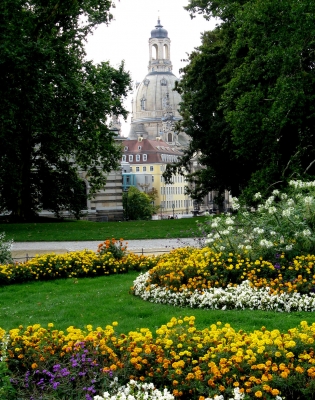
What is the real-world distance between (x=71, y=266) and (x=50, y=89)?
1118 centimetres

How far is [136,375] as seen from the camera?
21.6ft

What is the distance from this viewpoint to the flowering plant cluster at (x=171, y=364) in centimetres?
607

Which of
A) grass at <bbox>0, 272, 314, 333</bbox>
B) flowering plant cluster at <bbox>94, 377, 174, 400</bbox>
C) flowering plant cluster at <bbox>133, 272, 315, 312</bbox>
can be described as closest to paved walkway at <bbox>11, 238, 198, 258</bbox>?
grass at <bbox>0, 272, 314, 333</bbox>

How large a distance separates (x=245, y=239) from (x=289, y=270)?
1544 mm

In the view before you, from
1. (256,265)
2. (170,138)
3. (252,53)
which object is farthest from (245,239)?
(170,138)

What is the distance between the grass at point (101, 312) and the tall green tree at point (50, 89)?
36.9 ft

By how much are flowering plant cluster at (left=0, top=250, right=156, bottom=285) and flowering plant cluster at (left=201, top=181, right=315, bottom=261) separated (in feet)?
8.36

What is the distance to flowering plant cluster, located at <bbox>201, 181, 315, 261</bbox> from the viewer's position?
11781 mm

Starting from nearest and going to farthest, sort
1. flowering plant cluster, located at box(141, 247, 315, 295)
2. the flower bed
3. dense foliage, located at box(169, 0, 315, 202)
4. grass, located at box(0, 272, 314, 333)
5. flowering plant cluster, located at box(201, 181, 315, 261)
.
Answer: grass, located at box(0, 272, 314, 333), the flower bed, flowering plant cluster, located at box(141, 247, 315, 295), flowering plant cluster, located at box(201, 181, 315, 261), dense foliage, located at box(169, 0, 315, 202)

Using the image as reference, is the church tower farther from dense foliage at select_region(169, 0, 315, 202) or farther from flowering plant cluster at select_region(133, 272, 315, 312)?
flowering plant cluster at select_region(133, 272, 315, 312)

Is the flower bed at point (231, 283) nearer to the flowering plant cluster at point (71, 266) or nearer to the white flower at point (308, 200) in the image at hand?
the white flower at point (308, 200)

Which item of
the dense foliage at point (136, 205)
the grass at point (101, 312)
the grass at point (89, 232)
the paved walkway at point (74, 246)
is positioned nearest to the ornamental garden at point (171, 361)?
the grass at point (101, 312)

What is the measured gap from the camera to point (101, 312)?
407 inches

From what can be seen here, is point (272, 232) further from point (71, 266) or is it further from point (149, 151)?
point (149, 151)
